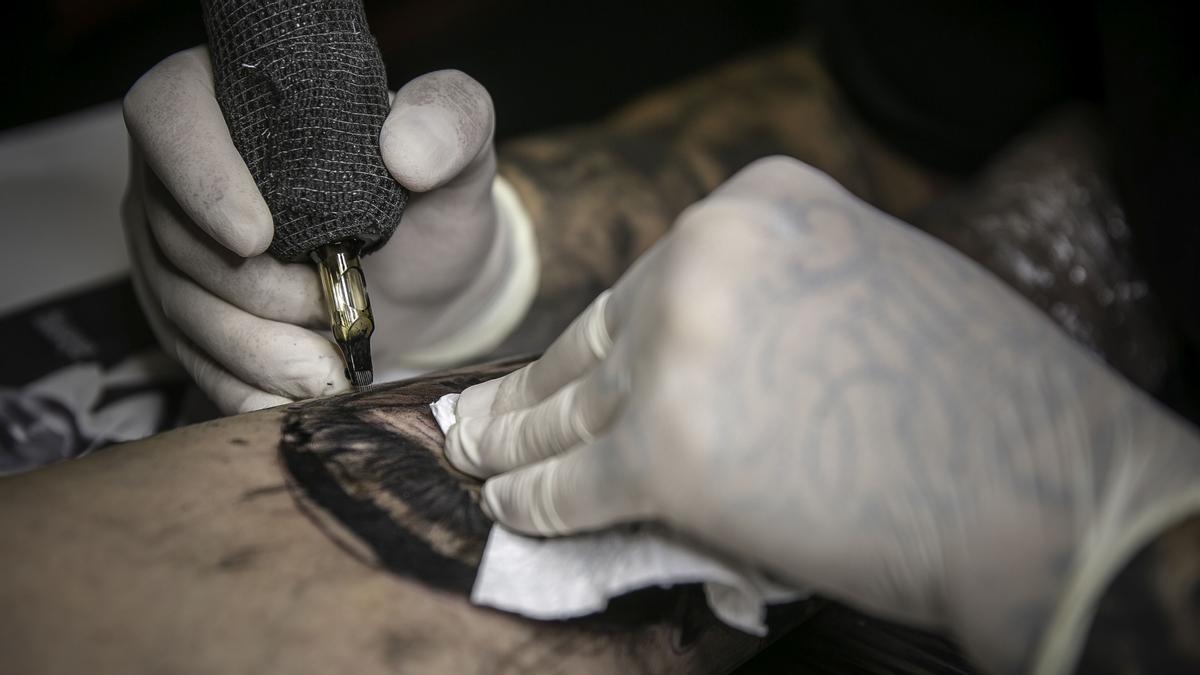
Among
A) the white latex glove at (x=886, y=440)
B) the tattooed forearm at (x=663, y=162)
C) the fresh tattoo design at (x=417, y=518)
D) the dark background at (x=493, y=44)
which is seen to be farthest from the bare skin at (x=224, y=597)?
the dark background at (x=493, y=44)

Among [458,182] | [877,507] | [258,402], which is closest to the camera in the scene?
[877,507]

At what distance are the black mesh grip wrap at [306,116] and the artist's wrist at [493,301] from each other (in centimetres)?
40

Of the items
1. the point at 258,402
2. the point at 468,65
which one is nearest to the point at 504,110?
Result: the point at 468,65

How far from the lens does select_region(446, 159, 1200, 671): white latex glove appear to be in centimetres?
74

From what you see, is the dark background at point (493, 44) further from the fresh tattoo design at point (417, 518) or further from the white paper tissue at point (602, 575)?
the white paper tissue at point (602, 575)

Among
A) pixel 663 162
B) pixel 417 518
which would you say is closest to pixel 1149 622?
pixel 417 518

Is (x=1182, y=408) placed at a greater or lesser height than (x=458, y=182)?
lesser

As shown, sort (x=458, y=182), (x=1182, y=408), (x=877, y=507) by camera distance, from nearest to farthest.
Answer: (x=877, y=507), (x=458, y=182), (x=1182, y=408)

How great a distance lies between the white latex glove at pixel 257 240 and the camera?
1.12m

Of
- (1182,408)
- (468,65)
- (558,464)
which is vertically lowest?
(1182,408)

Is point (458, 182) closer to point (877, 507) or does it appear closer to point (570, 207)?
point (570, 207)

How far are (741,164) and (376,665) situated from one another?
1431mm

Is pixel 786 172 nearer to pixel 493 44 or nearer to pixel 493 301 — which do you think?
pixel 493 301

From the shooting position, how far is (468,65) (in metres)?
2.76
